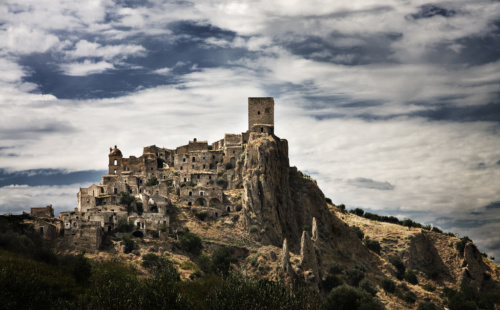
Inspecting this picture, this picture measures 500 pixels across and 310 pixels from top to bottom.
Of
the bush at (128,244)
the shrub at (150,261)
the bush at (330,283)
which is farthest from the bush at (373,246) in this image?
the bush at (128,244)

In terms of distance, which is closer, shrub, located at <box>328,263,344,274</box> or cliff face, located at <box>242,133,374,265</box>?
shrub, located at <box>328,263,344,274</box>

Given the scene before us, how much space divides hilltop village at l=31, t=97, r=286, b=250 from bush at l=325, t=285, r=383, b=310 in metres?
30.0

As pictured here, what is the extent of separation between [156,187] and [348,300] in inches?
1785

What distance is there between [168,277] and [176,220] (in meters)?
46.0

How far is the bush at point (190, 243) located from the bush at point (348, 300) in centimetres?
2435

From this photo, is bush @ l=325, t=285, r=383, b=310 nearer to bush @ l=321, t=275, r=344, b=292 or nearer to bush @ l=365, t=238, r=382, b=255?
bush @ l=321, t=275, r=344, b=292

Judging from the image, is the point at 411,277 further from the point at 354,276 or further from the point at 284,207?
the point at 284,207

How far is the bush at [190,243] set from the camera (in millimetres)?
122062

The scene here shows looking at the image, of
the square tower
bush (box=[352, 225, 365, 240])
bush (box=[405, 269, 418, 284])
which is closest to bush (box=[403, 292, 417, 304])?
bush (box=[405, 269, 418, 284])

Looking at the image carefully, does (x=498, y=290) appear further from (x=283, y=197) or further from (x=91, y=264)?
(x=91, y=264)

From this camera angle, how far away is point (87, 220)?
122 meters

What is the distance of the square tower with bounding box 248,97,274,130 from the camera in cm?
14875

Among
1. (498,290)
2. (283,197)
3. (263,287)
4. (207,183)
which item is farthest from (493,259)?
(263,287)

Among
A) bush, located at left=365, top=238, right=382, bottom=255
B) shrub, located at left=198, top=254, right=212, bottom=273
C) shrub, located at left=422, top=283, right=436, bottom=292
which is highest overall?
bush, located at left=365, top=238, right=382, bottom=255
